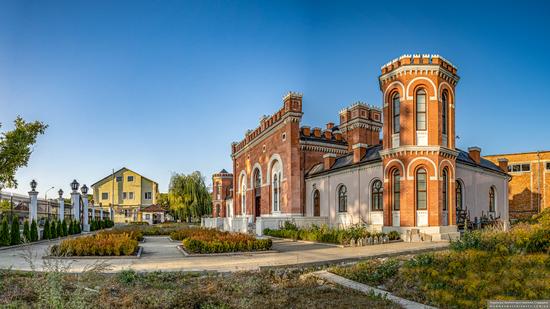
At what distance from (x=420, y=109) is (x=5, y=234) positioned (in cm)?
2180

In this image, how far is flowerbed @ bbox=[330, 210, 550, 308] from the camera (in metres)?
6.82

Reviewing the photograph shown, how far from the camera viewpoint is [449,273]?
8.04 metres

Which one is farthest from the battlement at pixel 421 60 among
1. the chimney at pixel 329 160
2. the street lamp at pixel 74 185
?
the street lamp at pixel 74 185

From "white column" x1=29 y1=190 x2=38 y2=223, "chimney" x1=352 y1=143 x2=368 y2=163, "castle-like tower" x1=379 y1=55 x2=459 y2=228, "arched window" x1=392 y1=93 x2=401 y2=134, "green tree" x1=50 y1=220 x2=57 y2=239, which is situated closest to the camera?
"castle-like tower" x1=379 y1=55 x2=459 y2=228

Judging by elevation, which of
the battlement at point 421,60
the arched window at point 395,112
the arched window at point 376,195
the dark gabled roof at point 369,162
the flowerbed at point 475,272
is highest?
the battlement at point 421,60

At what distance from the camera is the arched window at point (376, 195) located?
23734 mm

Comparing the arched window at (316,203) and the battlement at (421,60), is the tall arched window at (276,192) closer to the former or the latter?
the arched window at (316,203)

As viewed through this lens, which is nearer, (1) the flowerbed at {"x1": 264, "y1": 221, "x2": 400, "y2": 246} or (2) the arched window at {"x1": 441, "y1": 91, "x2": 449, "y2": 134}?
(1) the flowerbed at {"x1": 264, "y1": 221, "x2": 400, "y2": 246}

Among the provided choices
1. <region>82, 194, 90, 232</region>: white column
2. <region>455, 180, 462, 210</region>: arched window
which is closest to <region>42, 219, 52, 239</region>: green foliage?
<region>82, 194, 90, 232</region>: white column

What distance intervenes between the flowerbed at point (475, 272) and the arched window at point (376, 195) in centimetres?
1323

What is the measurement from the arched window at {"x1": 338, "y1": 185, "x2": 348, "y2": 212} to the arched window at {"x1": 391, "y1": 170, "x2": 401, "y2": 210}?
5160 mm

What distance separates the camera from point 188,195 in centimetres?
Result: 5512

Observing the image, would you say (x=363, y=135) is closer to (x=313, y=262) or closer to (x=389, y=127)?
(x=389, y=127)

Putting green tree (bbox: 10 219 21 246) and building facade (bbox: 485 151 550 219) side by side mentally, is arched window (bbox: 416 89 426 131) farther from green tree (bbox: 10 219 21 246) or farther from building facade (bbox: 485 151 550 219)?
building facade (bbox: 485 151 550 219)
